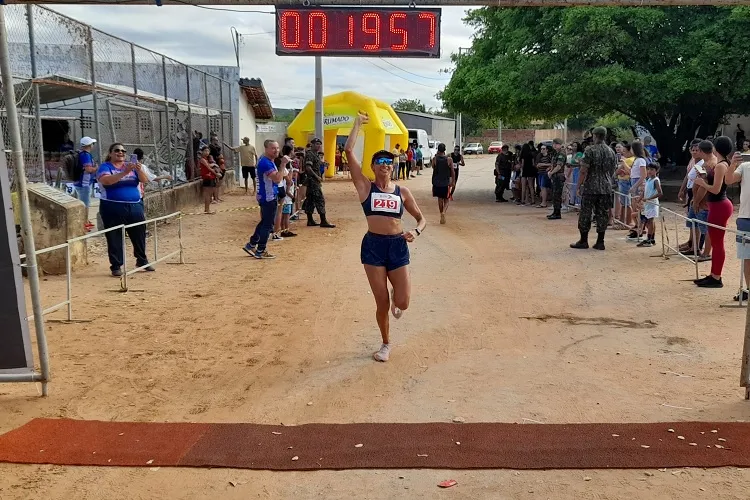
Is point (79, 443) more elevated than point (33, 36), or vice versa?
point (33, 36)

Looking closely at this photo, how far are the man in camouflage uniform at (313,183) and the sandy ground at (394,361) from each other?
152 inches

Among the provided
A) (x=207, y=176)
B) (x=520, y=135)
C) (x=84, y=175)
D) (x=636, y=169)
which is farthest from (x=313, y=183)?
(x=520, y=135)

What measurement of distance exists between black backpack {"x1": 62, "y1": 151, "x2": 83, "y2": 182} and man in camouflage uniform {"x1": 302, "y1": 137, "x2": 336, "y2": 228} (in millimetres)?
4301

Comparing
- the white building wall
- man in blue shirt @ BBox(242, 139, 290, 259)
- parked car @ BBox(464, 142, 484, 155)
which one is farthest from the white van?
man in blue shirt @ BBox(242, 139, 290, 259)

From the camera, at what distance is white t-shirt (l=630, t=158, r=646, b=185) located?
12.6 metres

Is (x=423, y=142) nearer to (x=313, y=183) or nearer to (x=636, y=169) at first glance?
(x=313, y=183)

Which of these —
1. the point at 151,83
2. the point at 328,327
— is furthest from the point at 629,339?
the point at 151,83

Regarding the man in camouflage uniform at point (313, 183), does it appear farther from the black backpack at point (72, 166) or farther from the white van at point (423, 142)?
the white van at point (423, 142)

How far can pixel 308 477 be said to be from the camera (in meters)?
4.15

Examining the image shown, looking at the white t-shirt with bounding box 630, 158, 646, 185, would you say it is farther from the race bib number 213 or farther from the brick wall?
the brick wall

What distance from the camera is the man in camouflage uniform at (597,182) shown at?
1208cm

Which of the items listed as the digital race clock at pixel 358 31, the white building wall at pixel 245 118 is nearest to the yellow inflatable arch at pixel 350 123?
the white building wall at pixel 245 118

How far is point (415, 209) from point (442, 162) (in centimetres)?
1006

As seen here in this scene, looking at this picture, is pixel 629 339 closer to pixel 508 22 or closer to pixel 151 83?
pixel 151 83
